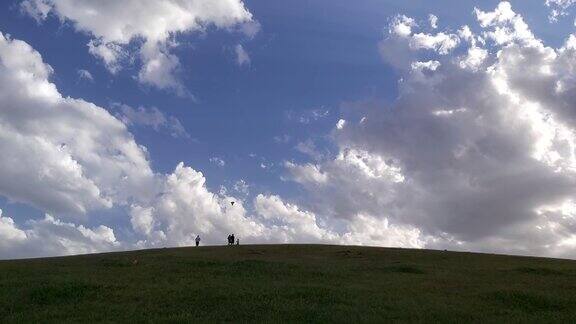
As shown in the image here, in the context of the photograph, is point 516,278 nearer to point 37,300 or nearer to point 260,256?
point 260,256

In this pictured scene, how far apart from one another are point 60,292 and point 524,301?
23.7m

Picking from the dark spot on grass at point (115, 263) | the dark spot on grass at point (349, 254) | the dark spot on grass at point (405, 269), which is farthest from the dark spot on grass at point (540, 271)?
the dark spot on grass at point (115, 263)

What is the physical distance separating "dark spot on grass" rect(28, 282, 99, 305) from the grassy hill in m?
0.05

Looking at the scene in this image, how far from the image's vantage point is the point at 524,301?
31266mm

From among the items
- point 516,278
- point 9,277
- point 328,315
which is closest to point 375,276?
point 516,278

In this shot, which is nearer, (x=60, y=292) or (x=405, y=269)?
(x=60, y=292)

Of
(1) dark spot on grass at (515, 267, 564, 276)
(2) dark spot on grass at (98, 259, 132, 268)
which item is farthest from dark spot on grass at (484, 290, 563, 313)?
(2) dark spot on grass at (98, 259, 132, 268)

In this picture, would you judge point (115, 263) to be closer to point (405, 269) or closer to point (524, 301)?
point (405, 269)

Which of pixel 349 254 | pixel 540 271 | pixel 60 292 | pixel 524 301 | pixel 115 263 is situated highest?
pixel 349 254

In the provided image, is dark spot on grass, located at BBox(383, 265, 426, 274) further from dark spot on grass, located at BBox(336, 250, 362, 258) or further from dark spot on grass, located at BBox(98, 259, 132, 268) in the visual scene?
dark spot on grass, located at BBox(98, 259, 132, 268)

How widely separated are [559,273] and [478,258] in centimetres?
1187

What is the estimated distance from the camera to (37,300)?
99.6 ft

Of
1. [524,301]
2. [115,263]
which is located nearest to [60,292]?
[115,263]

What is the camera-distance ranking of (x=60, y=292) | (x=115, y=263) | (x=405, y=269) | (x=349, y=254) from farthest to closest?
(x=349, y=254), (x=115, y=263), (x=405, y=269), (x=60, y=292)
